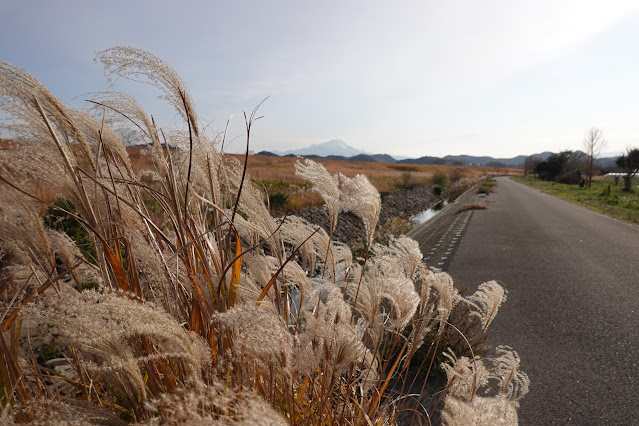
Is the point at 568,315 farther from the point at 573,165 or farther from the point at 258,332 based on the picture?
the point at 573,165

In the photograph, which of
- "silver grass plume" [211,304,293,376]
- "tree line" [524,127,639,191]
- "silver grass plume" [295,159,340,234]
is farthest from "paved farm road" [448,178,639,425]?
"tree line" [524,127,639,191]

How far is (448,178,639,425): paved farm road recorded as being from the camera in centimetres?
328

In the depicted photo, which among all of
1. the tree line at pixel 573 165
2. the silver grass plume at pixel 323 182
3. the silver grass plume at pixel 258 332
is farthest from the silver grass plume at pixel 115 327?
the tree line at pixel 573 165

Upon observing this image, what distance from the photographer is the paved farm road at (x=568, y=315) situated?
3.28 meters

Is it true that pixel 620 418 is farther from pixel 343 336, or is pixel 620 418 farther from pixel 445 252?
pixel 445 252

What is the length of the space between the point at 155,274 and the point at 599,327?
5463mm

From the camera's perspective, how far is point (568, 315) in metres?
5.18

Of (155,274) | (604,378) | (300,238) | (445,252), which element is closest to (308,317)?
(300,238)

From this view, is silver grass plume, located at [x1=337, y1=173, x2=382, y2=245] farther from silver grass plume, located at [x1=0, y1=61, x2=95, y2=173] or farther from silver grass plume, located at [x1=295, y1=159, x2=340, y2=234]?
silver grass plume, located at [x1=0, y1=61, x2=95, y2=173]

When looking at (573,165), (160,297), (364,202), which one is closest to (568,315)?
(364,202)

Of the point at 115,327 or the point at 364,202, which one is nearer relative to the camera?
the point at 115,327

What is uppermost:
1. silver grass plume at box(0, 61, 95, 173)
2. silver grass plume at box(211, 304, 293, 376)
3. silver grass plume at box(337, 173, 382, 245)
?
silver grass plume at box(0, 61, 95, 173)

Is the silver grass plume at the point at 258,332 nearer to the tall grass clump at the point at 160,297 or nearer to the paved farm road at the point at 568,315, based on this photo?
the tall grass clump at the point at 160,297

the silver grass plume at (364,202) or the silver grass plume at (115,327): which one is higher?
the silver grass plume at (364,202)
